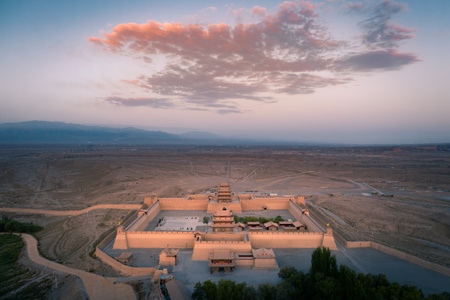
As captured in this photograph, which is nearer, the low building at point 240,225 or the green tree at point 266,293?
the green tree at point 266,293

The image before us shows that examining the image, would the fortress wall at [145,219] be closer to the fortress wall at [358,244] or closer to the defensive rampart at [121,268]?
the defensive rampart at [121,268]

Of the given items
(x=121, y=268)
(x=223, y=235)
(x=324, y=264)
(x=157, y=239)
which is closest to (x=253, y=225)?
(x=223, y=235)

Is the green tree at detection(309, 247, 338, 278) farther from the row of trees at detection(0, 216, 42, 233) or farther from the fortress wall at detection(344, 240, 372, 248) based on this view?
the row of trees at detection(0, 216, 42, 233)

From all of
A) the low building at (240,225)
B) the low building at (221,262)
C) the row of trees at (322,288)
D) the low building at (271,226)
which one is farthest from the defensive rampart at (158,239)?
the low building at (271,226)

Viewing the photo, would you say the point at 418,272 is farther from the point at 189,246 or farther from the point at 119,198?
the point at 119,198

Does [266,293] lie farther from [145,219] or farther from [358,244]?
[145,219]
